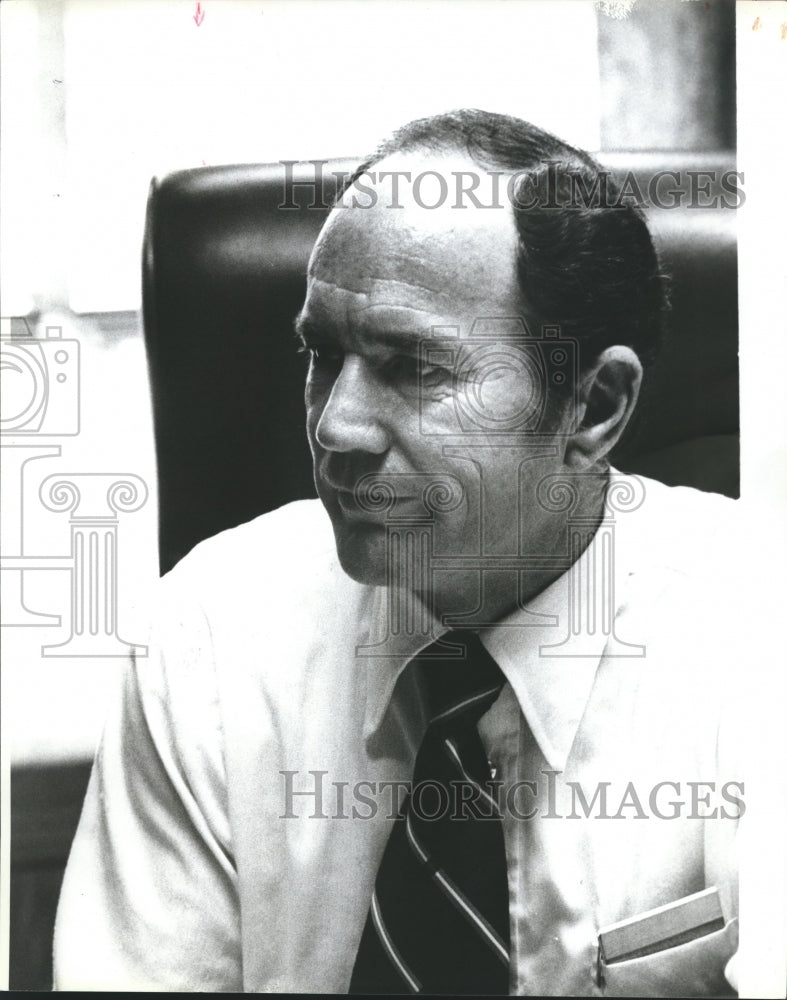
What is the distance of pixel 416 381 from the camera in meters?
1.66

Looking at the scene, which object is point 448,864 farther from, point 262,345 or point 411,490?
point 262,345

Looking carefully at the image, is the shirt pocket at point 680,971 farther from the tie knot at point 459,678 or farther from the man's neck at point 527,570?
the man's neck at point 527,570

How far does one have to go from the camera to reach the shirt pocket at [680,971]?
1.67 meters

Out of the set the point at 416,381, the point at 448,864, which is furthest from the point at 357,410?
the point at 448,864

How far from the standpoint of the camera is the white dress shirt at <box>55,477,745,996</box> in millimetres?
1683

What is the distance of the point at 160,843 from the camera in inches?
67.4

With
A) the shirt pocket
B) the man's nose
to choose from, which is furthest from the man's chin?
the shirt pocket

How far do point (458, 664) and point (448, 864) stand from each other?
11.9 inches

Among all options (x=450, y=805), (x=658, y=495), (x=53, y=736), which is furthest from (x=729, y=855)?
(x=53, y=736)

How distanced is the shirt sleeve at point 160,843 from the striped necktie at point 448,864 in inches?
9.5

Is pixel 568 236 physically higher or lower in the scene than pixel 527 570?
higher

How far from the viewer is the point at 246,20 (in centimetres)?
173

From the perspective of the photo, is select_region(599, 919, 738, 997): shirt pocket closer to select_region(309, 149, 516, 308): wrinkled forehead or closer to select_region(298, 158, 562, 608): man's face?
select_region(298, 158, 562, 608): man's face

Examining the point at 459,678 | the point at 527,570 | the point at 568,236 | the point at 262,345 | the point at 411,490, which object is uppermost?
the point at 568,236
